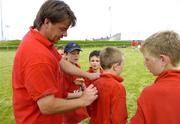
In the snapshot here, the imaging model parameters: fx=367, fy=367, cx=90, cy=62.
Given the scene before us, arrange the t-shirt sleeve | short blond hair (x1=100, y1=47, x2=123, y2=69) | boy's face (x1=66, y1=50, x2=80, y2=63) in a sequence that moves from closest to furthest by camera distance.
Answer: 1. the t-shirt sleeve
2. short blond hair (x1=100, y1=47, x2=123, y2=69)
3. boy's face (x1=66, y1=50, x2=80, y2=63)

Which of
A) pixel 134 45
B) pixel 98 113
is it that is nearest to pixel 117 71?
Result: pixel 98 113

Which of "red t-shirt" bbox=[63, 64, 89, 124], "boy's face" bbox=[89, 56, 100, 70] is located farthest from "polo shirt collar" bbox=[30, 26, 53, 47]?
"boy's face" bbox=[89, 56, 100, 70]

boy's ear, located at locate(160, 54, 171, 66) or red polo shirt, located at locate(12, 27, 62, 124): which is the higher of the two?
boy's ear, located at locate(160, 54, 171, 66)

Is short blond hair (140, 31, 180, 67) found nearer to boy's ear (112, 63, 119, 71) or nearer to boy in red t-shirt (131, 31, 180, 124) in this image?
boy in red t-shirt (131, 31, 180, 124)

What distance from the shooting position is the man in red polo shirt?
2986 mm

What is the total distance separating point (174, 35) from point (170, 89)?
0.42 metres

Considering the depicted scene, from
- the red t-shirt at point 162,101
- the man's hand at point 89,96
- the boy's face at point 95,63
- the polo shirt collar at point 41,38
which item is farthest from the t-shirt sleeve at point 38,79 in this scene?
the boy's face at point 95,63

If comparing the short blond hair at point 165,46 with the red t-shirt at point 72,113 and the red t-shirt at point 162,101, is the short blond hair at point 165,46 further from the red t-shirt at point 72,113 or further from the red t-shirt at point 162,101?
the red t-shirt at point 72,113

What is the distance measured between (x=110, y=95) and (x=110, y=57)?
0.41 meters

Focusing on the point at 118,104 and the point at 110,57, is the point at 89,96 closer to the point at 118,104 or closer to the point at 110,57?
the point at 118,104

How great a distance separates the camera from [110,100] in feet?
11.6

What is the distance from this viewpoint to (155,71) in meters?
2.72

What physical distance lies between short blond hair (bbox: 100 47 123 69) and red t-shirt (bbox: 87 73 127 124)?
14 cm

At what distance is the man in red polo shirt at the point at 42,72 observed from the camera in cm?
299
